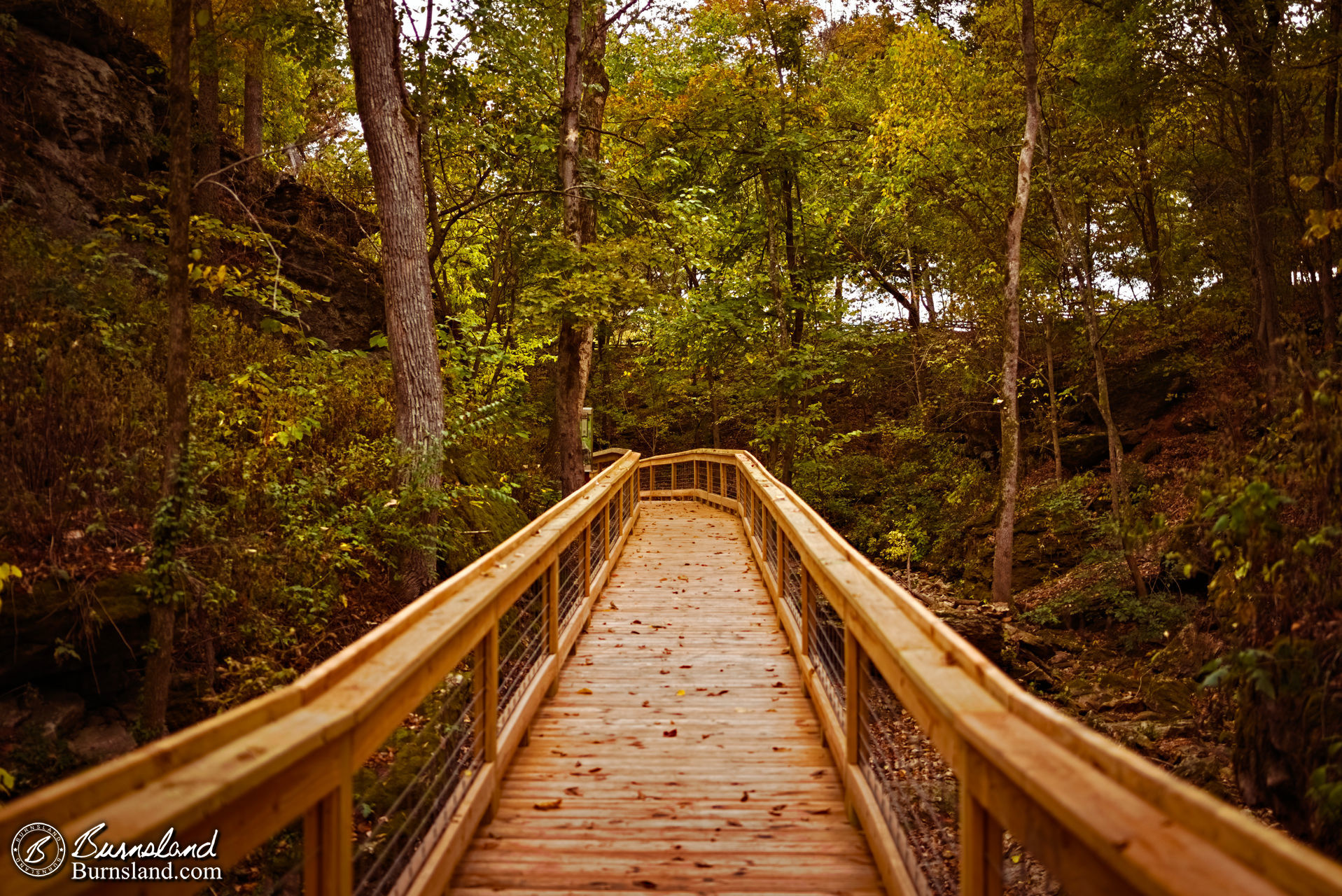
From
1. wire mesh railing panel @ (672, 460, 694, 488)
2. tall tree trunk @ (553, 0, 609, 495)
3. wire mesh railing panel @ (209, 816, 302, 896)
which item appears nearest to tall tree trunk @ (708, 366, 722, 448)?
wire mesh railing panel @ (672, 460, 694, 488)

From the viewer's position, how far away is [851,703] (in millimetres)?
3643

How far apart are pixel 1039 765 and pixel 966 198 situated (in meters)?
16.6

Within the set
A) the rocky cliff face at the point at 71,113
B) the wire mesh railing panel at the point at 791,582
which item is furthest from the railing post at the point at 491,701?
the rocky cliff face at the point at 71,113

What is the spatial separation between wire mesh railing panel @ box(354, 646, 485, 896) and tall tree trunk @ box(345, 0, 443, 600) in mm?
2173

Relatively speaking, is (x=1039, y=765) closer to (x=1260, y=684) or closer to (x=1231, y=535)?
(x=1260, y=684)

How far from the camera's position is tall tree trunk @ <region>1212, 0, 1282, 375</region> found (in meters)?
9.38

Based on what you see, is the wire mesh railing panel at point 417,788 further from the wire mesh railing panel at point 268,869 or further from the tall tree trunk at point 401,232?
the tall tree trunk at point 401,232

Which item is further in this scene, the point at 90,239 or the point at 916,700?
the point at 90,239

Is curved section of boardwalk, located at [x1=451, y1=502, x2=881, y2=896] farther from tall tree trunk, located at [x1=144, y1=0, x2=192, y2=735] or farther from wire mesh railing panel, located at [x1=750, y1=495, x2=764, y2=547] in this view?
wire mesh railing panel, located at [x1=750, y1=495, x2=764, y2=547]

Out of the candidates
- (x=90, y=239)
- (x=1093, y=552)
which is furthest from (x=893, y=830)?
(x=1093, y=552)

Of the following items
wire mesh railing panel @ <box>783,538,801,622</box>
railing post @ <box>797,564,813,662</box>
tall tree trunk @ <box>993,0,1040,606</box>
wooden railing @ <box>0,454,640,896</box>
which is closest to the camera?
wooden railing @ <box>0,454,640,896</box>

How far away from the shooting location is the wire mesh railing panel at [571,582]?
635cm

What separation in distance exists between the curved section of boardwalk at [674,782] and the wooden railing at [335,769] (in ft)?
0.70

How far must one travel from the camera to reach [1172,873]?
1300 millimetres
